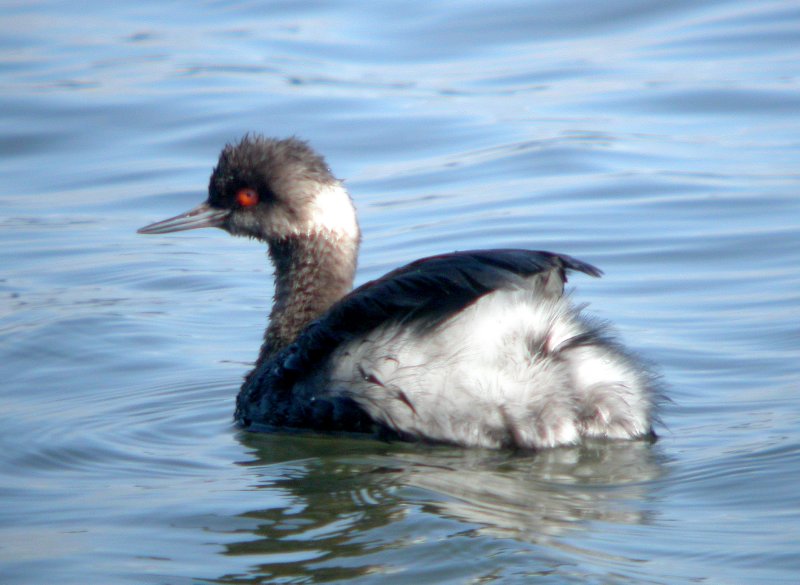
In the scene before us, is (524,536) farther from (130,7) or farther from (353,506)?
(130,7)

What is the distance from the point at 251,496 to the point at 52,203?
5.49 m

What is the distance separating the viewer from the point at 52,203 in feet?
31.8

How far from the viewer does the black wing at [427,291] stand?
4.84 meters

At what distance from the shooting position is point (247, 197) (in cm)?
620

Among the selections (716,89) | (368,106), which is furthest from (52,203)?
(716,89)

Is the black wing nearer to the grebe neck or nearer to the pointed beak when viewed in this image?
the grebe neck

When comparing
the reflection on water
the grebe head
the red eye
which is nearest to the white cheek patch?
the grebe head

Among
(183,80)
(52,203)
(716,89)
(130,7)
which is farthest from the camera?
(130,7)

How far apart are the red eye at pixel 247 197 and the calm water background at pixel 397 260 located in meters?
0.78

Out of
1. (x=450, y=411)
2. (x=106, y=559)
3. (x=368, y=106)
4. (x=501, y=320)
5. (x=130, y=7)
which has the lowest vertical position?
(x=106, y=559)

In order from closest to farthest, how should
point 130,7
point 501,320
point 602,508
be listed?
point 602,508
point 501,320
point 130,7

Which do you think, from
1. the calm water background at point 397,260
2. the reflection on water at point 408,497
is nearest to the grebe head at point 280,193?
the calm water background at point 397,260

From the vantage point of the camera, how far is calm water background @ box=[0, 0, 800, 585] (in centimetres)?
425

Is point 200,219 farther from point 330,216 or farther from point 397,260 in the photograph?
point 397,260
